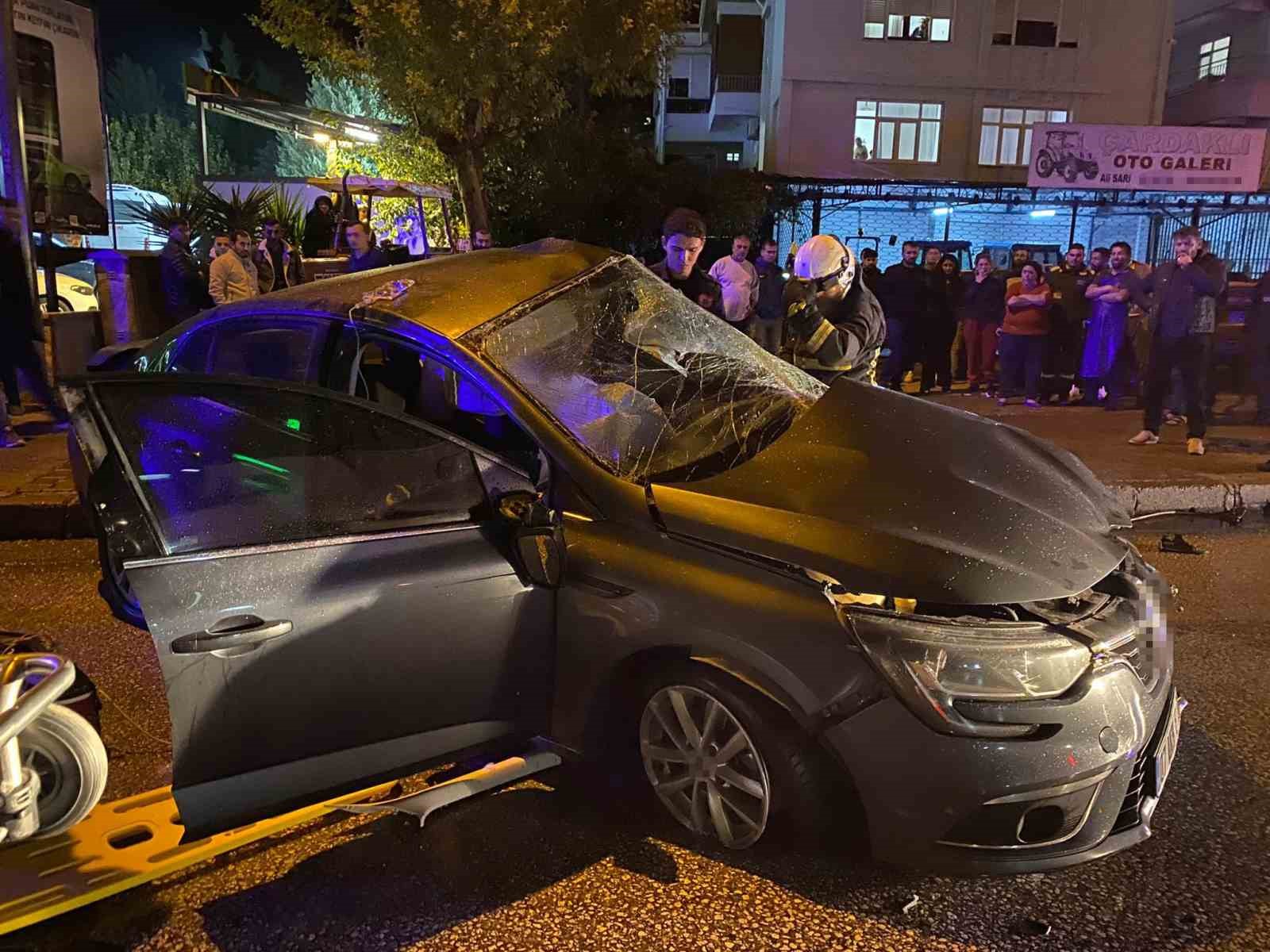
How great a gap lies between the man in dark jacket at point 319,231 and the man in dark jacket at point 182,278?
4634 millimetres

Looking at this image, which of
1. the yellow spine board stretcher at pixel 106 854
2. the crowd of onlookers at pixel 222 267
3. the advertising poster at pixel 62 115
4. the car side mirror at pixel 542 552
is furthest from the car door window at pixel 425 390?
the advertising poster at pixel 62 115

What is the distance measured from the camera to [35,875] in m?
2.40

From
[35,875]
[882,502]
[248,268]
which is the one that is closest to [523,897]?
[35,875]

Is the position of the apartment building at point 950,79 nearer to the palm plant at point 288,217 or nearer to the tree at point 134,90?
the palm plant at point 288,217

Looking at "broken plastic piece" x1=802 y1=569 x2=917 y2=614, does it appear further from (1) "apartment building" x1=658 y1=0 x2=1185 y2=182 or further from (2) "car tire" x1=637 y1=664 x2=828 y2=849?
(1) "apartment building" x1=658 y1=0 x2=1185 y2=182

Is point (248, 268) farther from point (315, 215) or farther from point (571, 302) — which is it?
point (571, 302)

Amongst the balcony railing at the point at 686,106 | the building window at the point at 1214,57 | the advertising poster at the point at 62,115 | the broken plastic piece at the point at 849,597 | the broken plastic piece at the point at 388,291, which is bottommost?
the broken plastic piece at the point at 849,597

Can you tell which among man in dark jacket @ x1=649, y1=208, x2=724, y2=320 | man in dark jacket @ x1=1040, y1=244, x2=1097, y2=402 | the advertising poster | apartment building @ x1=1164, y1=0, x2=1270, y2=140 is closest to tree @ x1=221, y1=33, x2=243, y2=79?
apartment building @ x1=1164, y1=0, x2=1270, y2=140

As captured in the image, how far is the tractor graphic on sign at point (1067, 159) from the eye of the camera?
17.4m

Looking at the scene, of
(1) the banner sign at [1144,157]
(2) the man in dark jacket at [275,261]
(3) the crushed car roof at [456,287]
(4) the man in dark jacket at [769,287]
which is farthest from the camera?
(1) the banner sign at [1144,157]

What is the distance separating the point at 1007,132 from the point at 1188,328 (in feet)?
63.3

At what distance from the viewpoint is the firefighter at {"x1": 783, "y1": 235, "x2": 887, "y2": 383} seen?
437 centimetres

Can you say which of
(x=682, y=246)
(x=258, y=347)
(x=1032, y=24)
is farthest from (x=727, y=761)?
(x=1032, y=24)

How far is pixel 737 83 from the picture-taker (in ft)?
102
